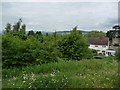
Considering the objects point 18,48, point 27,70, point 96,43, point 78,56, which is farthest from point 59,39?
point 96,43

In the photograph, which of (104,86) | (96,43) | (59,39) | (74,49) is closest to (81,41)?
(74,49)

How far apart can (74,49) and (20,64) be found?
957 centimetres

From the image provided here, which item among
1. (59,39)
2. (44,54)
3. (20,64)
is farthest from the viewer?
(59,39)

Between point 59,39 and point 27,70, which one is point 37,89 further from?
point 59,39

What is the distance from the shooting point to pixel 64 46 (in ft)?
63.0

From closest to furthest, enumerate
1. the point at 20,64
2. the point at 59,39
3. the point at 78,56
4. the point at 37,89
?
the point at 37,89 < the point at 20,64 < the point at 78,56 < the point at 59,39

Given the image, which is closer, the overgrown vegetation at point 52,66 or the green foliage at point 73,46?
the overgrown vegetation at point 52,66

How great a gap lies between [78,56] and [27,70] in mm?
10880

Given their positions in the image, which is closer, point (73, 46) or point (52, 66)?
point (52, 66)

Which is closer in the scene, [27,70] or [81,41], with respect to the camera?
[27,70]

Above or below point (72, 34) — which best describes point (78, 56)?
below

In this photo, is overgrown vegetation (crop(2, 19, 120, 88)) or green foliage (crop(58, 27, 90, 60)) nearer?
overgrown vegetation (crop(2, 19, 120, 88))

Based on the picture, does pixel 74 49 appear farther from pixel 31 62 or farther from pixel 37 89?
pixel 37 89

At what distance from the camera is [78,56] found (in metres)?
18.2
